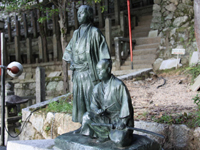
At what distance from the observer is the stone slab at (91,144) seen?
2.26 metres

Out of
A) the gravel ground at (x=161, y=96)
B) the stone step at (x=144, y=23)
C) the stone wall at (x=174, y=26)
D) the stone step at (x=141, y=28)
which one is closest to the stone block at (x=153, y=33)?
the stone wall at (x=174, y=26)

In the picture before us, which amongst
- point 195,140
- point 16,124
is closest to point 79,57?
point 195,140

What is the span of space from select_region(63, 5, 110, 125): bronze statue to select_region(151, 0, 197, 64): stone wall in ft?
20.0

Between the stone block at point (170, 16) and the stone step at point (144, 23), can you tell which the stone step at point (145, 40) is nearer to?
the stone block at point (170, 16)

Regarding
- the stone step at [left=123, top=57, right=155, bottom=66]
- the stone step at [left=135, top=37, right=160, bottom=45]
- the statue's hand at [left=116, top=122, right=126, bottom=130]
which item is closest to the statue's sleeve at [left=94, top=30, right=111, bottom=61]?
the statue's hand at [left=116, top=122, right=126, bottom=130]

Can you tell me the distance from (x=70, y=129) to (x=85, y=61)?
185 centimetres

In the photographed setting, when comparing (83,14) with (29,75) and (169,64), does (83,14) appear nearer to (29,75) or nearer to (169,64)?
(169,64)

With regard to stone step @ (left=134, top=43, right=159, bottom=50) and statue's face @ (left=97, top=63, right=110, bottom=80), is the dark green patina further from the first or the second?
stone step @ (left=134, top=43, right=159, bottom=50)

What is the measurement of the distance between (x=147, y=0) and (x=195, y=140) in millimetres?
11629

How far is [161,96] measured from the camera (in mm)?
5121

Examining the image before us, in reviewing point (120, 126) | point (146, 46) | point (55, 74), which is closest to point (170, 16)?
point (146, 46)

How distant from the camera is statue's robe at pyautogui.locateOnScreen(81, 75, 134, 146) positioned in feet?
7.68

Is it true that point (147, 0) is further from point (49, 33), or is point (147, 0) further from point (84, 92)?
point (84, 92)

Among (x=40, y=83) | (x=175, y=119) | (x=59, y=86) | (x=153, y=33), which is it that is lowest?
(x=59, y=86)
